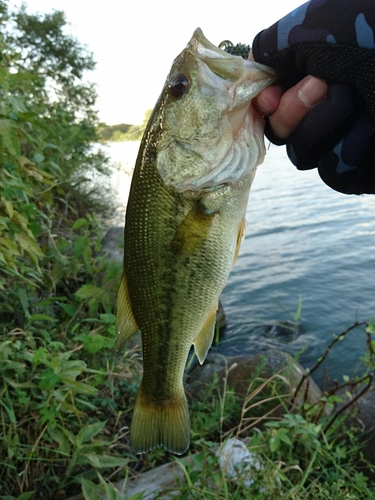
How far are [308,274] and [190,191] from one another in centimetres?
729

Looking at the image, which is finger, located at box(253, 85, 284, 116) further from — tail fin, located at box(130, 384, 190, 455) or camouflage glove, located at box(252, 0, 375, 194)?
tail fin, located at box(130, 384, 190, 455)

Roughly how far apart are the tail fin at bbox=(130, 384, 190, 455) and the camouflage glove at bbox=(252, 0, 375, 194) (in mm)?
1316

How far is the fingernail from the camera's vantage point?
1.41m

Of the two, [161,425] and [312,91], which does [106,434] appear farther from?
[312,91]

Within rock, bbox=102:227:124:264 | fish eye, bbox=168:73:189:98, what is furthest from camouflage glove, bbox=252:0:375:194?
rock, bbox=102:227:124:264

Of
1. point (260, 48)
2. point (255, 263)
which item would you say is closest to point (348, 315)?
point (255, 263)

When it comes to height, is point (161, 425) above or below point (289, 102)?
below

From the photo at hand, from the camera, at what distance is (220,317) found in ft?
21.4

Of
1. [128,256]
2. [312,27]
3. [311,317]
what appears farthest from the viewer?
[311,317]

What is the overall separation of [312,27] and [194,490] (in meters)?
2.39

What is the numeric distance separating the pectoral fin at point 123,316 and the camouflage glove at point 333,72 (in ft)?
3.18

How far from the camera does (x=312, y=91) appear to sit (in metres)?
1.43

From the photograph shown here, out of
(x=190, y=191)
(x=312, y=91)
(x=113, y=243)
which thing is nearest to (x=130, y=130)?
(x=190, y=191)

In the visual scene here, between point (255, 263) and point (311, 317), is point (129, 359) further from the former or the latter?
point (255, 263)
